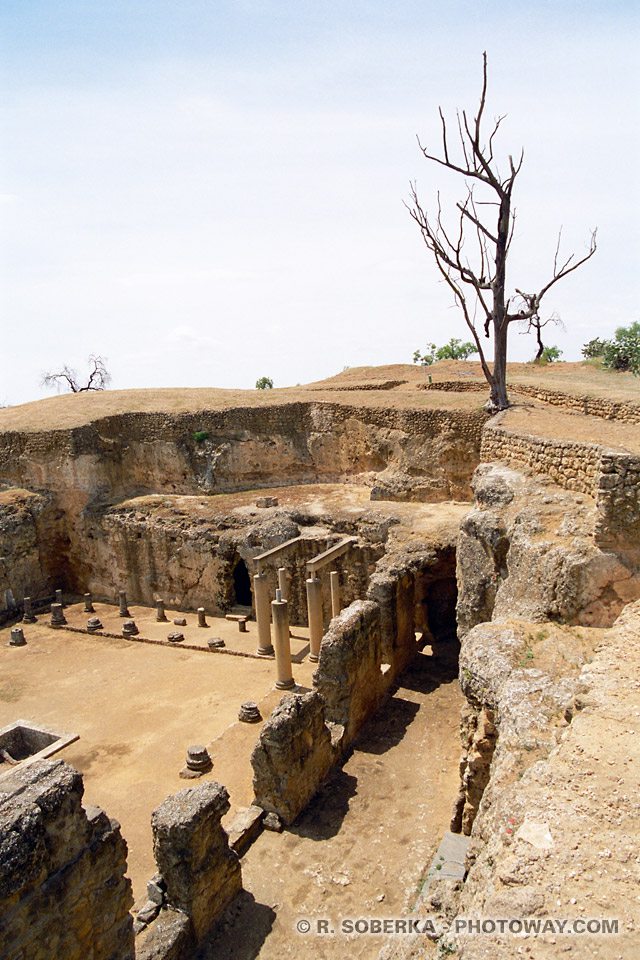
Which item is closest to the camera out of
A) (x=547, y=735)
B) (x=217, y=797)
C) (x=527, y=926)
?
(x=527, y=926)

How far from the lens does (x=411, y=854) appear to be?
28.3 ft

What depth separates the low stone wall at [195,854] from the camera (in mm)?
7328

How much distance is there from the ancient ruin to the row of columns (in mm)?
79

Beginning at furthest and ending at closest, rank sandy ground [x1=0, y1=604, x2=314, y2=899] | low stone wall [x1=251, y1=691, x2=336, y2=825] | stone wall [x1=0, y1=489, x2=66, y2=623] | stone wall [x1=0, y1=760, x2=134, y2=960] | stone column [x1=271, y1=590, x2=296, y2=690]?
stone wall [x1=0, y1=489, x2=66, y2=623] → stone column [x1=271, y1=590, x2=296, y2=690] → sandy ground [x1=0, y1=604, x2=314, y2=899] → low stone wall [x1=251, y1=691, x2=336, y2=825] → stone wall [x1=0, y1=760, x2=134, y2=960]

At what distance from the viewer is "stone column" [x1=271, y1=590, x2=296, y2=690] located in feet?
46.1

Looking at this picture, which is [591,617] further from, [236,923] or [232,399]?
[232,399]

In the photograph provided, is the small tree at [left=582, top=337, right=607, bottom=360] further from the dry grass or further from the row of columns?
the row of columns

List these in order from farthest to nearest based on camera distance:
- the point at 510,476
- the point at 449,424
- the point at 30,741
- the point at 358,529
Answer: the point at 449,424, the point at 358,529, the point at 510,476, the point at 30,741

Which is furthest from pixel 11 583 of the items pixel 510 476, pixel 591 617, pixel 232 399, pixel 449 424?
pixel 591 617

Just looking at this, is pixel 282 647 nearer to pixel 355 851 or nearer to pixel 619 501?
pixel 355 851

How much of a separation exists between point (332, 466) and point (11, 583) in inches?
467

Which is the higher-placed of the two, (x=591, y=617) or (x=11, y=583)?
(x=591, y=617)

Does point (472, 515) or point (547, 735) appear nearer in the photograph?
point (547, 735)

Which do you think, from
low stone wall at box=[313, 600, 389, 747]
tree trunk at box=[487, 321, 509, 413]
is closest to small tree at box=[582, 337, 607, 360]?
tree trunk at box=[487, 321, 509, 413]
